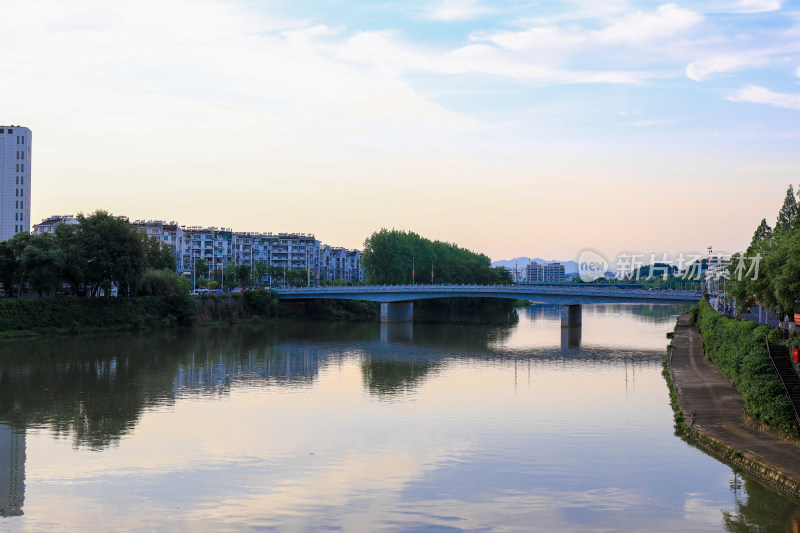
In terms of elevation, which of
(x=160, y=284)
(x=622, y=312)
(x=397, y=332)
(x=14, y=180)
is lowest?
(x=397, y=332)

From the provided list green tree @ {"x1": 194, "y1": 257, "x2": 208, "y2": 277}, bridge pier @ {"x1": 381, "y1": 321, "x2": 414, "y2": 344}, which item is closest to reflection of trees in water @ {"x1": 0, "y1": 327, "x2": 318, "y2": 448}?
bridge pier @ {"x1": 381, "y1": 321, "x2": 414, "y2": 344}

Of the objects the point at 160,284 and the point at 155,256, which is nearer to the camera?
the point at 160,284

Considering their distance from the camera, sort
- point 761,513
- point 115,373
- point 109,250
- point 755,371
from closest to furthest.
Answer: point 761,513 → point 755,371 → point 115,373 → point 109,250

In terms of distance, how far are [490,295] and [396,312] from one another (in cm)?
1384

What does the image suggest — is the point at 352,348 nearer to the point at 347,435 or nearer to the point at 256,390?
the point at 256,390

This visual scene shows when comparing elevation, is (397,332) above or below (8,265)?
below

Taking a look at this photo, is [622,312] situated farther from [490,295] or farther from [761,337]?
[761,337]

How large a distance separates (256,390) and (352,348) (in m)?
21.6

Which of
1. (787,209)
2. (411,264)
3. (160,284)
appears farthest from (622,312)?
(160,284)

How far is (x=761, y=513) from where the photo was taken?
57.8 feet

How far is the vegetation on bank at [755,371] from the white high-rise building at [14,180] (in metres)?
77.5

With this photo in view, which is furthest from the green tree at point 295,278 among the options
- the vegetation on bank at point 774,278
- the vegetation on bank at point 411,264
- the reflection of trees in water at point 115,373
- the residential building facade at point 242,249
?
the vegetation on bank at point 774,278

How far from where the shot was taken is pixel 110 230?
60.1m

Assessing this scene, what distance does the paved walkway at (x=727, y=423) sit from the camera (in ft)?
62.7
